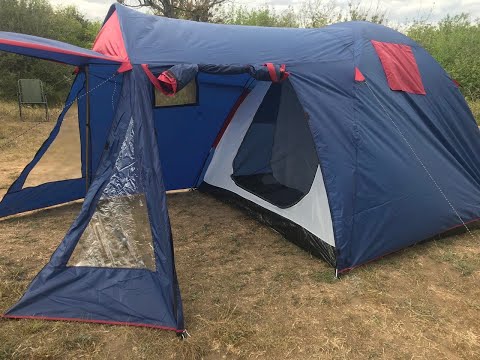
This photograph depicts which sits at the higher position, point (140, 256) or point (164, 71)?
point (164, 71)

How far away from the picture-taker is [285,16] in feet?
56.2

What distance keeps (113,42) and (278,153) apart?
2200 mm

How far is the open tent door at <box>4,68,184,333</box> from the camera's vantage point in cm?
271

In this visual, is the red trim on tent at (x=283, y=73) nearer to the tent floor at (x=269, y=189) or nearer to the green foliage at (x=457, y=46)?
the tent floor at (x=269, y=189)

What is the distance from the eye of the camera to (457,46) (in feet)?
39.0

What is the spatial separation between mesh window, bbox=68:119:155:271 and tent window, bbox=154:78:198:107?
68.2 inches

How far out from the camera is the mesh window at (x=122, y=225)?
9.29ft

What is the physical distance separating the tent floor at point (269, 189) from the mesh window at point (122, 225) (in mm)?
1637

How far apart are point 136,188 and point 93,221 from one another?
0.39 meters

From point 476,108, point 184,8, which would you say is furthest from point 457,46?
point 184,8

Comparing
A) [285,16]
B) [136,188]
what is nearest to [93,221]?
[136,188]

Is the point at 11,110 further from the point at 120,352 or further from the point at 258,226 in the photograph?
the point at 120,352

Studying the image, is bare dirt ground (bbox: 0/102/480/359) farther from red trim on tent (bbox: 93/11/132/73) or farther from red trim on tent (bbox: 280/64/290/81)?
red trim on tent (bbox: 93/11/132/73)

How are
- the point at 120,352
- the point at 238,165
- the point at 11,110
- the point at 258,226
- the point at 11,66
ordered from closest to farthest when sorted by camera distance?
the point at 120,352 < the point at 258,226 < the point at 238,165 < the point at 11,110 < the point at 11,66
